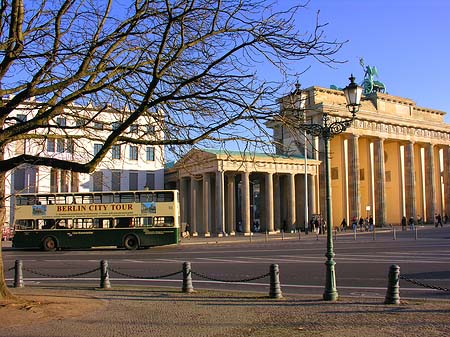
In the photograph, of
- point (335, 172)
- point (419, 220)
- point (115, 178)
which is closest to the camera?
point (115, 178)

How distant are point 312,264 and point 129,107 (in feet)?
39.7

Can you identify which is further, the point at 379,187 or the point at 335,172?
the point at 335,172

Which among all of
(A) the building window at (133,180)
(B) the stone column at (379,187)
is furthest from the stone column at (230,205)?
(B) the stone column at (379,187)

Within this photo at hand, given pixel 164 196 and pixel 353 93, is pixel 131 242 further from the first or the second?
pixel 353 93

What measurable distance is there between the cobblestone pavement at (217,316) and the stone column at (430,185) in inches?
3140

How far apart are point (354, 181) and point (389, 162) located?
15878mm

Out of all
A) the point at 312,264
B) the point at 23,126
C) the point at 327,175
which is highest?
the point at 23,126

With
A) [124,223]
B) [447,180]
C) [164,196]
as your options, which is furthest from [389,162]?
[124,223]

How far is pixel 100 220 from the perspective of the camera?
3772 centimetres

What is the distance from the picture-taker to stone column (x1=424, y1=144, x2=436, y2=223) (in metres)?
85.7

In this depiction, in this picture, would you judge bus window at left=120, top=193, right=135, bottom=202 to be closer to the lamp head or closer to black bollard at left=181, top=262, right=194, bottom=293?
black bollard at left=181, top=262, right=194, bottom=293

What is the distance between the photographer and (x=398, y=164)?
3334 inches

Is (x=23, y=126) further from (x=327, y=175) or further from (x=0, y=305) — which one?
(x=327, y=175)

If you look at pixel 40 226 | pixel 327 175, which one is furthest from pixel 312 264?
pixel 40 226
